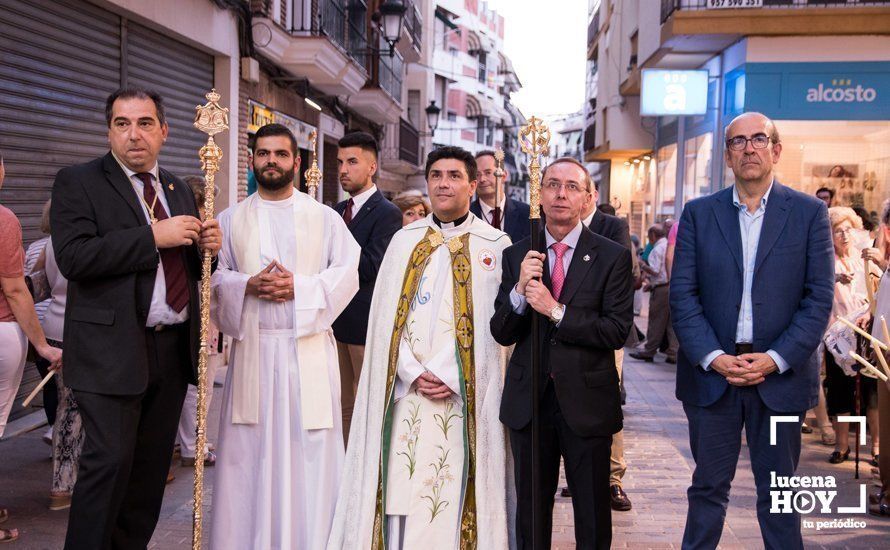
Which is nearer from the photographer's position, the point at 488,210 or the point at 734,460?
the point at 734,460

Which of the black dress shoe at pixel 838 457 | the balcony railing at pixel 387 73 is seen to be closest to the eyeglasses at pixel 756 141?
the black dress shoe at pixel 838 457

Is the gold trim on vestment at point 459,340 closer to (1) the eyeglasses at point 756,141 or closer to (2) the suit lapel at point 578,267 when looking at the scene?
(2) the suit lapel at point 578,267

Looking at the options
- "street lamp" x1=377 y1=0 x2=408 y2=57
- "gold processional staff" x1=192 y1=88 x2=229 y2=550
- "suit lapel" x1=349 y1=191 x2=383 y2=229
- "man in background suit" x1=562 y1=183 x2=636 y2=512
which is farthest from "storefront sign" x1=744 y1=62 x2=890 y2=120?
"gold processional staff" x1=192 y1=88 x2=229 y2=550

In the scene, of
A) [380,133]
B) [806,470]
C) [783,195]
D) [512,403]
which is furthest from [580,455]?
[380,133]

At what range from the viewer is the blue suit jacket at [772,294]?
422 cm

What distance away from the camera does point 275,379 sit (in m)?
4.69

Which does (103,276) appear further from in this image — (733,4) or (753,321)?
(733,4)

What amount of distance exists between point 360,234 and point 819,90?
1024 cm

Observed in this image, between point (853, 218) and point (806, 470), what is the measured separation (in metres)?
2.12

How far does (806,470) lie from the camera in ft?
22.7

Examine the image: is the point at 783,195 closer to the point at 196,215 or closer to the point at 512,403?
the point at 512,403

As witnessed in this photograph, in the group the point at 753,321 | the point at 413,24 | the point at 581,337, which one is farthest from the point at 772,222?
the point at 413,24

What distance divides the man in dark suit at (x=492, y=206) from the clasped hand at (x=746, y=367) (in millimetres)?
2493
